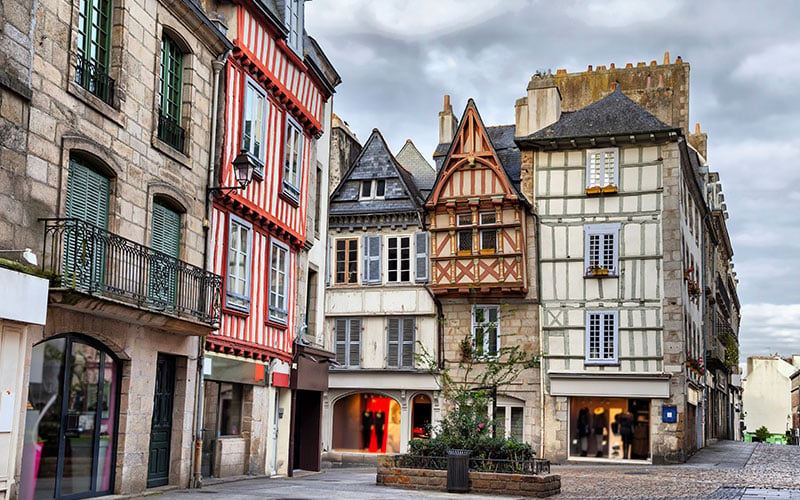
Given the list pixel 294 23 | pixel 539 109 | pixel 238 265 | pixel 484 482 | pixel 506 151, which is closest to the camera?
pixel 484 482

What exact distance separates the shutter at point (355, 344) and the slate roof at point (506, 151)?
5960 millimetres

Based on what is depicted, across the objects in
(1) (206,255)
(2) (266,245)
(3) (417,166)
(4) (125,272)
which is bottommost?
(4) (125,272)

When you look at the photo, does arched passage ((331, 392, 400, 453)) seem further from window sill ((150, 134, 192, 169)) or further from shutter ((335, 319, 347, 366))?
window sill ((150, 134, 192, 169))

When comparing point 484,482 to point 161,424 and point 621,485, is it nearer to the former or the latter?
point 621,485

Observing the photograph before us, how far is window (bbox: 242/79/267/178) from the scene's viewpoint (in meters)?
16.3

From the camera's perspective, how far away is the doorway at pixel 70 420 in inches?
429

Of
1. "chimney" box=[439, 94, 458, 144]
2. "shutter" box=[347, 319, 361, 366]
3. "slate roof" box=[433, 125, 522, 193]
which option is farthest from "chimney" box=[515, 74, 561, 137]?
"shutter" box=[347, 319, 361, 366]

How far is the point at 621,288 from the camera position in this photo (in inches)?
1113

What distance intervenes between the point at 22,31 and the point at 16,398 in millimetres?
3898

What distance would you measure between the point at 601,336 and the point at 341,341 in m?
8.35

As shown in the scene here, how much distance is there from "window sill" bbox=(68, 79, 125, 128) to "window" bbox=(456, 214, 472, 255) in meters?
17.8

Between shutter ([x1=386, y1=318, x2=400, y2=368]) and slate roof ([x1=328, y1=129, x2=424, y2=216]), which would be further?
slate roof ([x1=328, y1=129, x2=424, y2=216])

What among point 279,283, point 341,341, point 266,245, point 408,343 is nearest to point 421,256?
point 408,343

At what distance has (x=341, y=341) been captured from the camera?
31344mm
